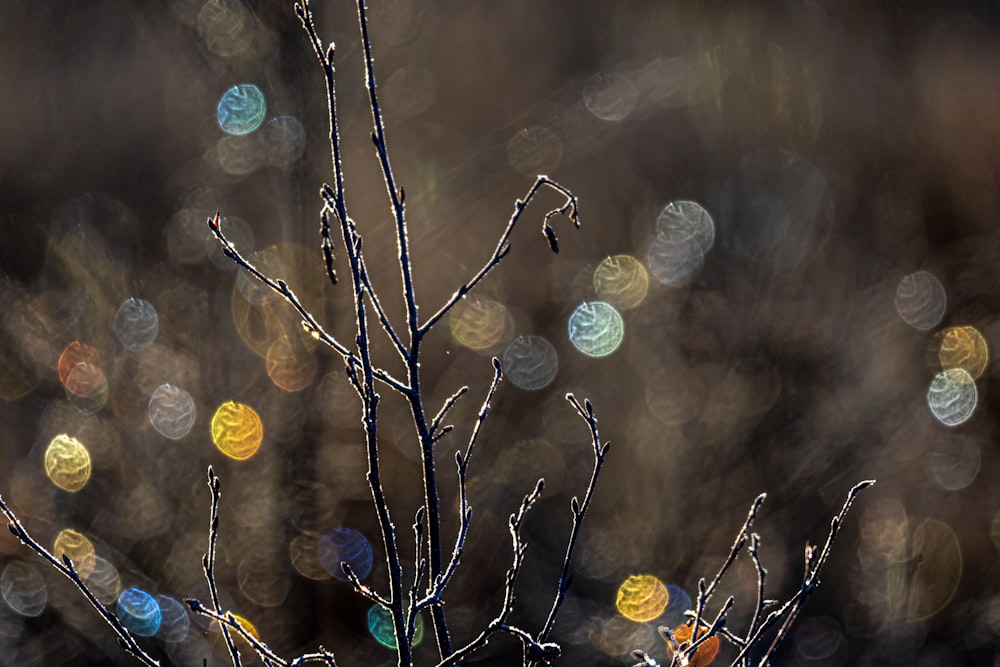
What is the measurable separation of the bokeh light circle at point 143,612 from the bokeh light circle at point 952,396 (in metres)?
4.76

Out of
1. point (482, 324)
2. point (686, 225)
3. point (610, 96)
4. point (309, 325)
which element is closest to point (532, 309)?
point (482, 324)

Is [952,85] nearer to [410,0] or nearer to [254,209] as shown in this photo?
[410,0]

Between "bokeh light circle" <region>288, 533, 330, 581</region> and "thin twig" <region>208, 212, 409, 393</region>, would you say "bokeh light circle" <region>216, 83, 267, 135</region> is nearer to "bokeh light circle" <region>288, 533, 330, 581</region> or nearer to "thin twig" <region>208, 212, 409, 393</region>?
"bokeh light circle" <region>288, 533, 330, 581</region>

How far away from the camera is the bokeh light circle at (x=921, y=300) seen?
5.51 m

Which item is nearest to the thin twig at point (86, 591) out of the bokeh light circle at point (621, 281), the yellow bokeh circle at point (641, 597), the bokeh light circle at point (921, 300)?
the yellow bokeh circle at point (641, 597)

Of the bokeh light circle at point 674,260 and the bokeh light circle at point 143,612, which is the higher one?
the bokeh light circle at point 674,260

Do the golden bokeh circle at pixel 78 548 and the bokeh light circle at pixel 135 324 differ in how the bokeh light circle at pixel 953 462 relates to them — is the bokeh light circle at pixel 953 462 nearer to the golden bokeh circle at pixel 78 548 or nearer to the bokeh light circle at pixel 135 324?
the bokeh light circle at pixel 135 324

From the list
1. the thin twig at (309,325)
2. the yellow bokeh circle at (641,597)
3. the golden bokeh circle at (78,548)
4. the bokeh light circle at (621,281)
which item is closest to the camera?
the thin twig at (309,325)

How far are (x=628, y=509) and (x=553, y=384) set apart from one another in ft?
3.09

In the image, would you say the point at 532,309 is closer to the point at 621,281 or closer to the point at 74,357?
the point at 621,281

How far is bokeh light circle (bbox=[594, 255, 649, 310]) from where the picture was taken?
18.4 ft

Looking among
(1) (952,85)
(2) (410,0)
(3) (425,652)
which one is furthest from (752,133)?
(3) (425,652)

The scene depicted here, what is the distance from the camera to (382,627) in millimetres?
4992

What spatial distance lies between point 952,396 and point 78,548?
17.4 feet
